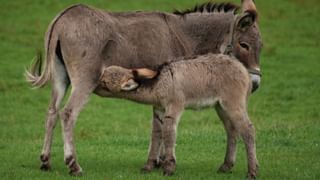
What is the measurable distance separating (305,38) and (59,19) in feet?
70.1

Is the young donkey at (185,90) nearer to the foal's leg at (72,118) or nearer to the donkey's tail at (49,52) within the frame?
the foal's leg at (72,118)

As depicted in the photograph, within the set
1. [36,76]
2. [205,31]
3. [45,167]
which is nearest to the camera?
[45,167]

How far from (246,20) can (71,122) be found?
3.19 meters

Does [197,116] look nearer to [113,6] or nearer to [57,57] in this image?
[57,57]

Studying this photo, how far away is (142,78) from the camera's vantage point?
35.8 feet

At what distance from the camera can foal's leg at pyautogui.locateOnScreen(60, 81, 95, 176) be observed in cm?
1096

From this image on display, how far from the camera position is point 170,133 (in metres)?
10.8

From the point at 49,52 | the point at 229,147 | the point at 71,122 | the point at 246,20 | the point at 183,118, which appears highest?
the point at 246,20

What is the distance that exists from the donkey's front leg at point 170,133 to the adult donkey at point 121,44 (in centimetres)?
80

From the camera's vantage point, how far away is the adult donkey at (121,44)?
1105cm

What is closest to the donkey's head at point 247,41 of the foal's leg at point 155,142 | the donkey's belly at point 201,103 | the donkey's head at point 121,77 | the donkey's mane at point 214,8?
the donkey's mane at point 214,8

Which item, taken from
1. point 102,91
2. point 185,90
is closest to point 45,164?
point 102,91

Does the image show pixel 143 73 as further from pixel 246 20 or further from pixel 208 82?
pixel 246 20

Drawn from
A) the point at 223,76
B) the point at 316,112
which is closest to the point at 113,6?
the point at 316,112
